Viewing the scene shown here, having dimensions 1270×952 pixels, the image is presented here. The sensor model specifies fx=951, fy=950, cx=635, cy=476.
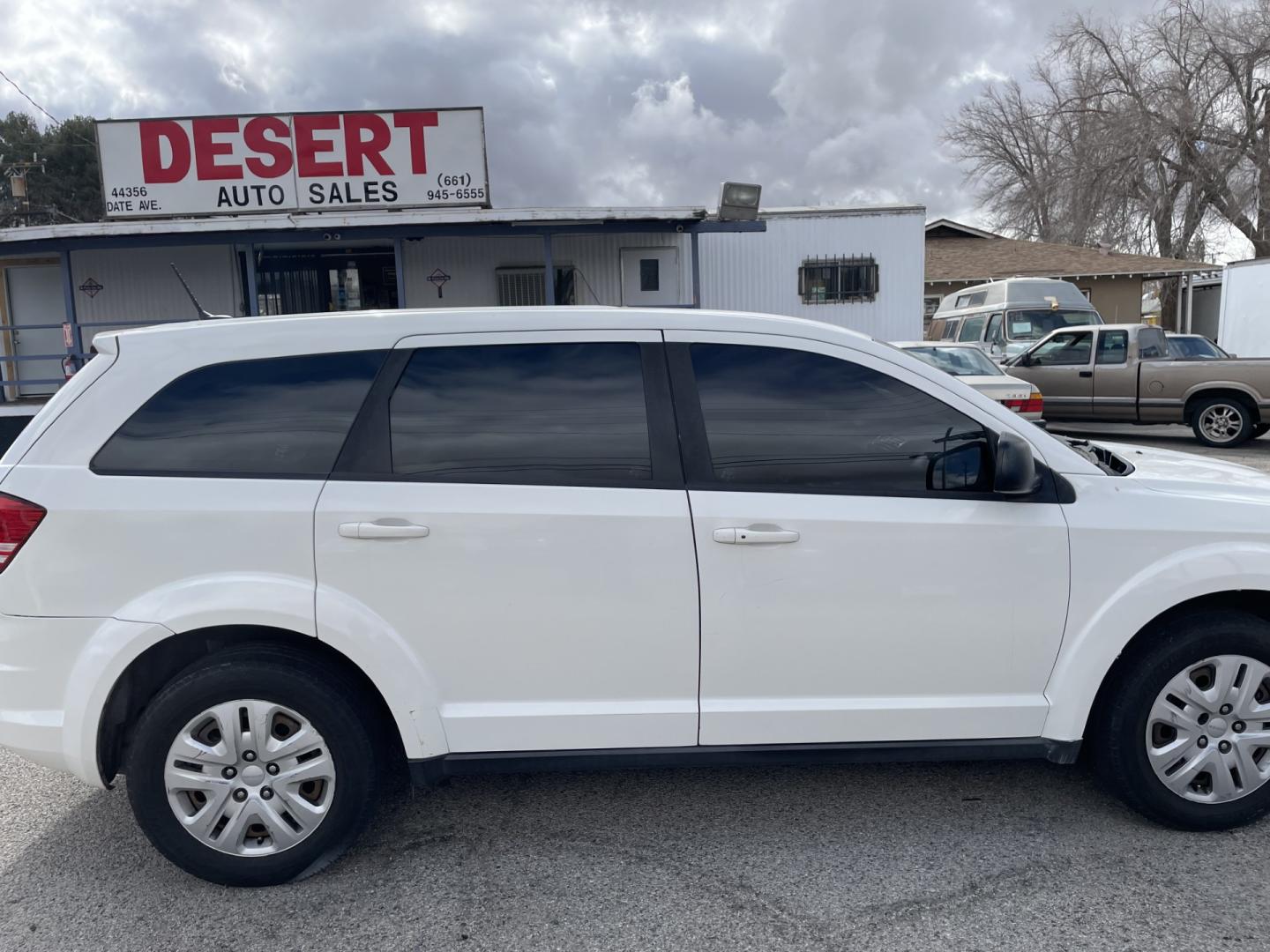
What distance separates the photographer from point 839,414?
309 cm

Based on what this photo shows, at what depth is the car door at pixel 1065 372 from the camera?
13820 millimetres

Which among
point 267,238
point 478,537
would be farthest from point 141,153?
point 478,537

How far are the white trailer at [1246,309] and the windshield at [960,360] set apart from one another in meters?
10.0

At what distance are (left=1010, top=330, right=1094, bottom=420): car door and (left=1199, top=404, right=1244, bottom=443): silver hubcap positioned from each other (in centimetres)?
145

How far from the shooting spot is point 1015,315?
17031 millimetres

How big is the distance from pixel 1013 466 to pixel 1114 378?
40.0 feet

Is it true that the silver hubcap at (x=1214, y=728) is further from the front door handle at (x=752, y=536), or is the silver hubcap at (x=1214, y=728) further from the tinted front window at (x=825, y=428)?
the front door handle at (x=752, y=536)

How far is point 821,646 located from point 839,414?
0.75 m

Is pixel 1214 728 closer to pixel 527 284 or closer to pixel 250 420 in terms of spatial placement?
pixel 250 420

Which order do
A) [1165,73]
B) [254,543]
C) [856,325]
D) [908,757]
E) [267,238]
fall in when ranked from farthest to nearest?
[1165,73], [856,325], [267,238], [908,757], [254,543]

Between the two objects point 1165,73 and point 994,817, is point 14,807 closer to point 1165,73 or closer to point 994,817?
point 994,817

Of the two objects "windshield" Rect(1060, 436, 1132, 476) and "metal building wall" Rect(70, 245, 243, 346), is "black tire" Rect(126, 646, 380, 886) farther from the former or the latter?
"metal building wall" Rect(70, 245, 243, 346)

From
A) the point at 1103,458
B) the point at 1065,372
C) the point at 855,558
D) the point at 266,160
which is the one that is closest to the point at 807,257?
the point at 1065,372

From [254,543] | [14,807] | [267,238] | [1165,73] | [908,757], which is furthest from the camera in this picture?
[1165,73]
